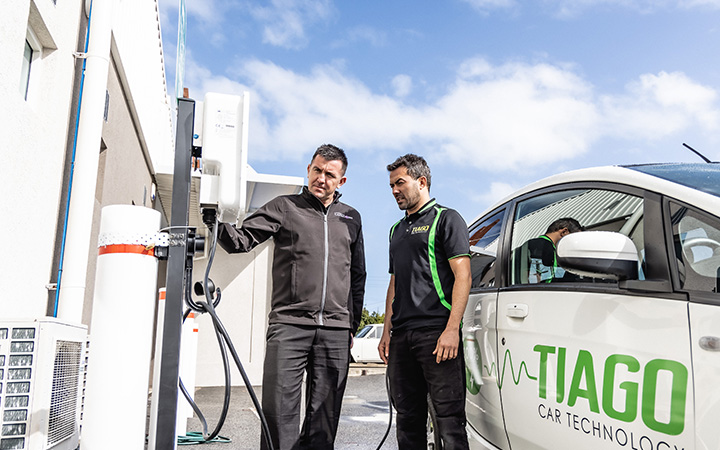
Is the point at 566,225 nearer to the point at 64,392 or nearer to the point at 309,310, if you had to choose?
the point at 309,310

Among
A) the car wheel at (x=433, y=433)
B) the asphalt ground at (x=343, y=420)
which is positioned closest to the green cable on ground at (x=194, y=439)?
the asphalt ground at (x=343, y=420)

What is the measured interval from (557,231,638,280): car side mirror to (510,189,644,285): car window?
217mm

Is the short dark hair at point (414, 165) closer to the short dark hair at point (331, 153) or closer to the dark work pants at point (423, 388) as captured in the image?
the short dark hair at point (331, 153)

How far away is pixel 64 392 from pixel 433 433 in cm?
194

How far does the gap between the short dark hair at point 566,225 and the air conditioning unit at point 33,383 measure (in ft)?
7.92

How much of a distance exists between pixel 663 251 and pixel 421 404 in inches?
64.8

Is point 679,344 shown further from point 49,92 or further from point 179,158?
point 49,92

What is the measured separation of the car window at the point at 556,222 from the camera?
7.79 ft

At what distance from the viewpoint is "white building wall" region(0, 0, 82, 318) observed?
3.42 meters

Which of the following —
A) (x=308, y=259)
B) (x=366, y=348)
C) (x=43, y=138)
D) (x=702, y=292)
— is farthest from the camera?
(x=366, y=348)

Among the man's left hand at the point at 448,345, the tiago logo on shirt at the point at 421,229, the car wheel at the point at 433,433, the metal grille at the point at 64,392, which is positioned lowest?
the car wheel at the point at 433,433

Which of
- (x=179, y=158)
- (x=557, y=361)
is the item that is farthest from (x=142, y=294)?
(x=557, y=361)

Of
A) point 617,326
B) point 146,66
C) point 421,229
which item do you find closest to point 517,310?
point 617,326

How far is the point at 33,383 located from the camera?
7.77ft
